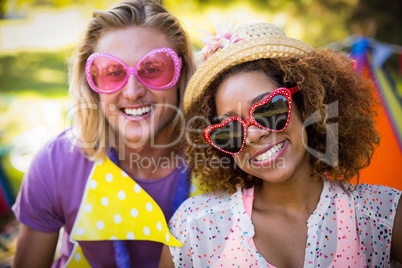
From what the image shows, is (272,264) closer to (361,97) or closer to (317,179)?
(317,179)

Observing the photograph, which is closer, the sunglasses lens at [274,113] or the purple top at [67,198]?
the sunglasses lens at [274,113]

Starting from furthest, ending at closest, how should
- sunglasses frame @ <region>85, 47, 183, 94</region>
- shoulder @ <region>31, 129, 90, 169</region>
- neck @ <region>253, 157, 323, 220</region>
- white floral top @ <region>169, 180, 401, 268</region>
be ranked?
1. shoulder @ <region>31, 129, 90, 169</region>
2. sunglasses frame @ <region>85, 47, 183, 94</region>
3. neck @ <region>253, 157, 323, 220</region>
4. white floral top @ <region>169, 180, 401, 268</region>

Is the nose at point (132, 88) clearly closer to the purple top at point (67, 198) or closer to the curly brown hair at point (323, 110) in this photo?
the curly brown hair at point (323, 110)

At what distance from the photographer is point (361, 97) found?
1960 mm

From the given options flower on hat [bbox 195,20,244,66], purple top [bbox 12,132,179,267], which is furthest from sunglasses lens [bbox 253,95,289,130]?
purple top [bbox 12,132,179,267]

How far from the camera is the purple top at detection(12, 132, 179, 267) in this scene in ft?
7.30

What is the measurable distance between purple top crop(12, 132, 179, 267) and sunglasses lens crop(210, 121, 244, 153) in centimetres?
63

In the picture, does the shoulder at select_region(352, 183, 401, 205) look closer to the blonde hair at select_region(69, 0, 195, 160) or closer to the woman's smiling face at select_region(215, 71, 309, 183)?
the woman's smiling face at select_region(215, 71, 309, 183)

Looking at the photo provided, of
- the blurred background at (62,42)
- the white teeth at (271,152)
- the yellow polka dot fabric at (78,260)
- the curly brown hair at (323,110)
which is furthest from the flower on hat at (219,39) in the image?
the blurred background at (62,42)

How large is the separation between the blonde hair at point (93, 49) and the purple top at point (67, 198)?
5.4 inches

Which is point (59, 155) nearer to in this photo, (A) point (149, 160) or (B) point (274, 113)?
(A) point (149, 160)

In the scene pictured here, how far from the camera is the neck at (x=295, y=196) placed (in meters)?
1.90

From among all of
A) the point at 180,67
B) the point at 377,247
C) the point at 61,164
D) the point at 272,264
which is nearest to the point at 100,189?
the point at 61,164

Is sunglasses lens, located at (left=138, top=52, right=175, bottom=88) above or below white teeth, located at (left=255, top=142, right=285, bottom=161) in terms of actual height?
above
